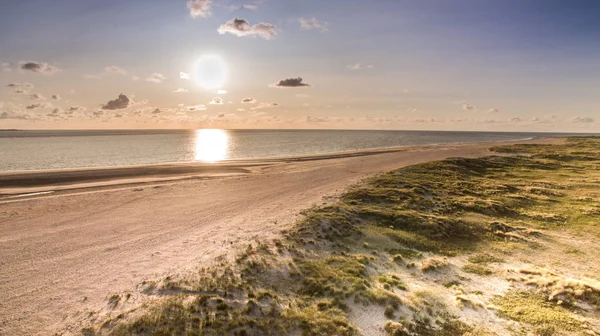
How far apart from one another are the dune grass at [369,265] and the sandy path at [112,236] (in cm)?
282

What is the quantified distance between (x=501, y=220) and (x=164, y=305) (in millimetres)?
26945

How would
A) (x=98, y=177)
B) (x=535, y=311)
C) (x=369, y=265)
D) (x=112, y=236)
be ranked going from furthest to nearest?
1. (x=98, y=177)
2. (x=112, y=236)
3. (x=369, y=265)
4. (x=535, y=311)

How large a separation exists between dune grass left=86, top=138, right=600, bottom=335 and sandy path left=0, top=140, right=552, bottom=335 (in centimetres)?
282

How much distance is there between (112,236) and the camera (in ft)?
74.9

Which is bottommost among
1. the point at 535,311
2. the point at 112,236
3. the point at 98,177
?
the point at 535,311

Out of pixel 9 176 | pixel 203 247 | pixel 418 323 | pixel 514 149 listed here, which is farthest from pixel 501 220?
pixel 514 149

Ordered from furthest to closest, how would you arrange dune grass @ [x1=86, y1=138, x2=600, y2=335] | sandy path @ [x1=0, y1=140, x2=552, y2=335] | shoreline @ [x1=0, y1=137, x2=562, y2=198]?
shoreline @ [x1=0, y1=137, x2=562, y2=198]
sandy path @ [x1=0, y1=140, x2=552, y2=335]
dune grass @ [x1=86, y1=138, x2=600, y2=335]

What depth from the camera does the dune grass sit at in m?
→ 12.8

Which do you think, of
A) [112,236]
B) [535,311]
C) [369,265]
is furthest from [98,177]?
[535,311]

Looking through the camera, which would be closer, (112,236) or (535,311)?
(535,311)

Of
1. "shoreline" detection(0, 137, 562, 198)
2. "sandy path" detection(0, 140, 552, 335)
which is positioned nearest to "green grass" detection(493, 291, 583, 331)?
"sandy path" detection(0, 140, 552, 335)

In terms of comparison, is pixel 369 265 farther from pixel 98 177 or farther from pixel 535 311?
pixel 98 177

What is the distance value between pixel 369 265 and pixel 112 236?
61.0 ft

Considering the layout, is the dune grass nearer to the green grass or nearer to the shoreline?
the green grass
